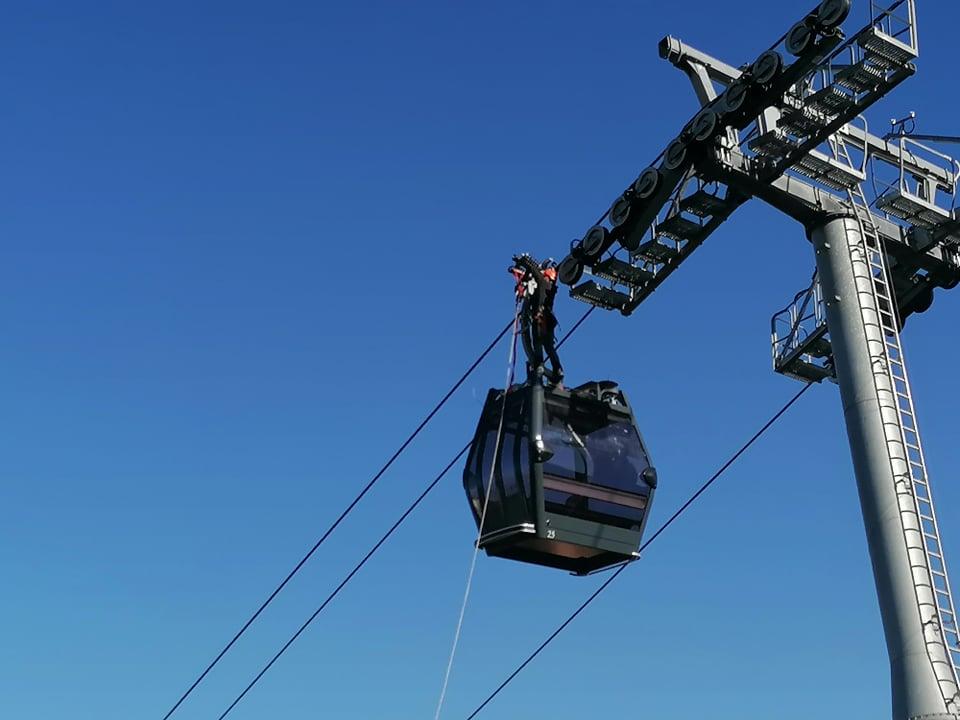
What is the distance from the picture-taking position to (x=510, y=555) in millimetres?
14609

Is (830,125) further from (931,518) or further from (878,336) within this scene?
(931,518)

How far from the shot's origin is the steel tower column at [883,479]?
12.3 m

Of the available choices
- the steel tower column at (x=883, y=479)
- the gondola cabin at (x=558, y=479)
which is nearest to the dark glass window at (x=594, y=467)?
the gondola cabin at (x=558, y=479)

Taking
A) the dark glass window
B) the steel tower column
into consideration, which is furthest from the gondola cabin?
the steel tower column

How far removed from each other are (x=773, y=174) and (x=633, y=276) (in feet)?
6.92

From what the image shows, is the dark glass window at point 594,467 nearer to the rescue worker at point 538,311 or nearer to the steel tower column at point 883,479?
the rescue worker at point 538,311

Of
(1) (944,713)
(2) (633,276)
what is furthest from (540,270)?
(1) (944,713)

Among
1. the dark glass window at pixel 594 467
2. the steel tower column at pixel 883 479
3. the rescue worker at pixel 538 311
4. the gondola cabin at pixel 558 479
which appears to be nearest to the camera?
the steel tower column at pixel 883 479

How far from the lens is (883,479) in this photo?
13.2 metres

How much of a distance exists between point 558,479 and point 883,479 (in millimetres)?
3303

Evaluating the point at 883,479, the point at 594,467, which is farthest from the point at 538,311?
the point at 883,479

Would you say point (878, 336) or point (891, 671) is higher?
point (878, 336)

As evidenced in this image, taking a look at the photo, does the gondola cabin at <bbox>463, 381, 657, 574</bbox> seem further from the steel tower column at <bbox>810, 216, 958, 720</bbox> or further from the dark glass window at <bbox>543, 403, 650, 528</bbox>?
the steel tower column at <bbox>810, 216, 958, 720</bbox>

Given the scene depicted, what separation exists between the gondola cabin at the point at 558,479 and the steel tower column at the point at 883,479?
104 inches
